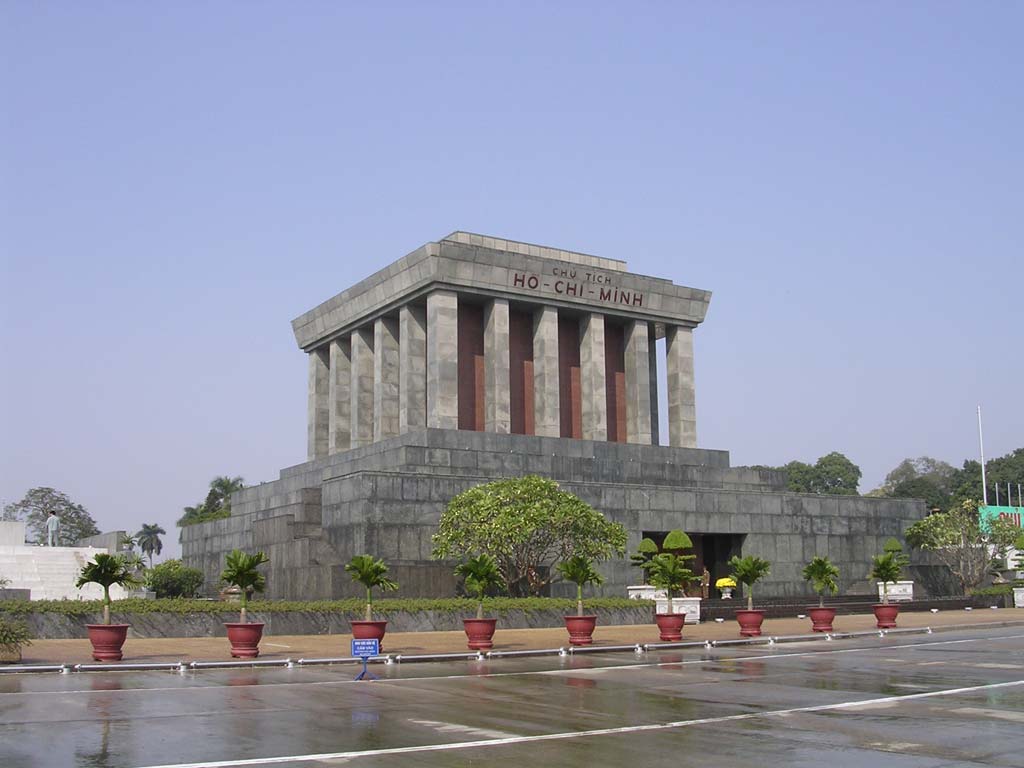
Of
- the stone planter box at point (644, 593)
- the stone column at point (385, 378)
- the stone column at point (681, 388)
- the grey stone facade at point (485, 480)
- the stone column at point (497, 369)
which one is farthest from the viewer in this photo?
the stone column at point (681, 388)

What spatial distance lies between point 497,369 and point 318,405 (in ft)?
48.5

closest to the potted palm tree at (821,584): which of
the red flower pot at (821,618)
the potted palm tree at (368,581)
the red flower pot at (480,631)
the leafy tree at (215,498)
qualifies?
the red flower pot at (821,618)

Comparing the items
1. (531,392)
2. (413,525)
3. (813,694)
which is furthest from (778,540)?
(813,694)

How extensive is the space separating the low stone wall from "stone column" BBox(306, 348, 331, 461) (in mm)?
25434

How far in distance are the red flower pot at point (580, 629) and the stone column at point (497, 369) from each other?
1948cm

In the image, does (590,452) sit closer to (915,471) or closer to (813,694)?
(813,694)

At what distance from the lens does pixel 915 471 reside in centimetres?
15212

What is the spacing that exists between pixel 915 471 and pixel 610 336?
375 ft

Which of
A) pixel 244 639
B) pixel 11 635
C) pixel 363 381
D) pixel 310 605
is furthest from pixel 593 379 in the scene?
pixel 11 635

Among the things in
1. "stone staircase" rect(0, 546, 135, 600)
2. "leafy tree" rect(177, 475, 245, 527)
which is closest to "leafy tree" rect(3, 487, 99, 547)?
"leafy tree" rect(177, 475, 245, 527)

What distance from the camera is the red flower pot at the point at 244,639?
859 inches

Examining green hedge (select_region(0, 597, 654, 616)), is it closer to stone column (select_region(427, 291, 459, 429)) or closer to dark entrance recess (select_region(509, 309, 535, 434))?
stone column (select_region(427, 291, 459, 429))

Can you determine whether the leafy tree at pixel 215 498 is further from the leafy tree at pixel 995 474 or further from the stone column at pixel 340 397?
the leafy tree at pixel 995 474

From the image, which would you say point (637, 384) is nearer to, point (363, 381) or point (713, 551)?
point (713, 551)
